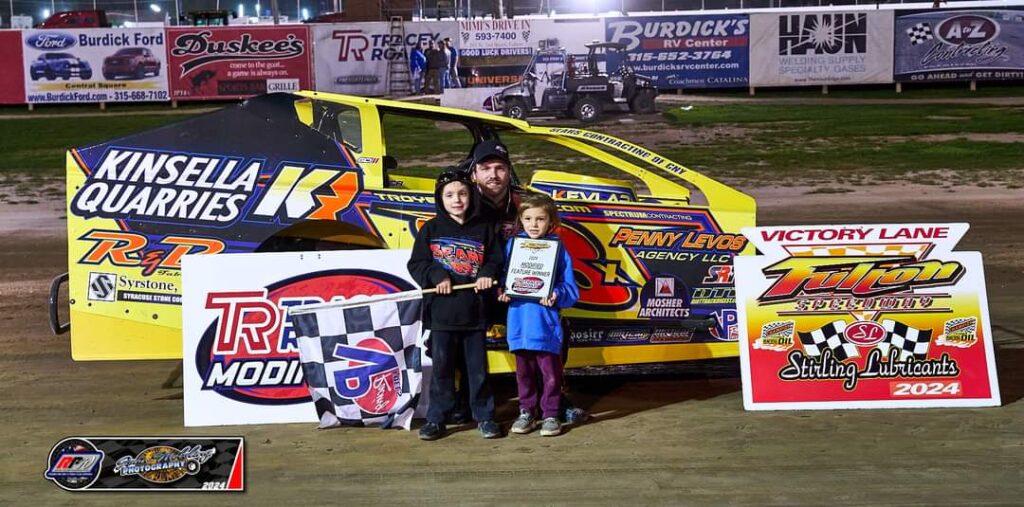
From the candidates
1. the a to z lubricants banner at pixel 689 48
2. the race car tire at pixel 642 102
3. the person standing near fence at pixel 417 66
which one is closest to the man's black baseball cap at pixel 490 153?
the race car tire at pixel 642 102

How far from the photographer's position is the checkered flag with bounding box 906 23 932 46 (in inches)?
1086

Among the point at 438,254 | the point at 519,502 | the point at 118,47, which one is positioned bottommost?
the point at 519,502

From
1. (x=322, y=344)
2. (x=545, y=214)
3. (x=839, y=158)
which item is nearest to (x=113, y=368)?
(x=322, y=344)

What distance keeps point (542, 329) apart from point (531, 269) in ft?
0.95

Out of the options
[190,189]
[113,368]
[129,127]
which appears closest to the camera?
[190,189]

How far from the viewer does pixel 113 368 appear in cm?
678

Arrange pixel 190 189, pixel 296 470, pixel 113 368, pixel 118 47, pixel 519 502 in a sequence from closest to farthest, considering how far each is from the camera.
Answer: pixel 519 502
pixel 296 470
pixel 190 189
pixel 113 368
pixel 118 47

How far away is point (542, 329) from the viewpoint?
17.5 ft

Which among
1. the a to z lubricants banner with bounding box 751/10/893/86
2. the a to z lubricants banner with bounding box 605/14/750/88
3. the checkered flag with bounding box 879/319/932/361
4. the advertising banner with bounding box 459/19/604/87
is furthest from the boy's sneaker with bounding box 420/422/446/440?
the a to z lubricants banner with bounding box 751/10/893/86

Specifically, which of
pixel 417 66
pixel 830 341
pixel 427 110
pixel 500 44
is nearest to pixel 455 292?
pixel 427 110

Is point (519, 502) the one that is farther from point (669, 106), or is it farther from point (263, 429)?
point (669, 106)

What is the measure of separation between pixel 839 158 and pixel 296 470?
1375 cm

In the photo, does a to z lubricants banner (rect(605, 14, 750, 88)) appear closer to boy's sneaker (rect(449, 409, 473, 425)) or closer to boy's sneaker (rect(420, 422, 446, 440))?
boy's sneaker (rect(449, 409, 473, 425))

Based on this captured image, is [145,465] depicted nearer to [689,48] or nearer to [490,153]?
[490,153]
